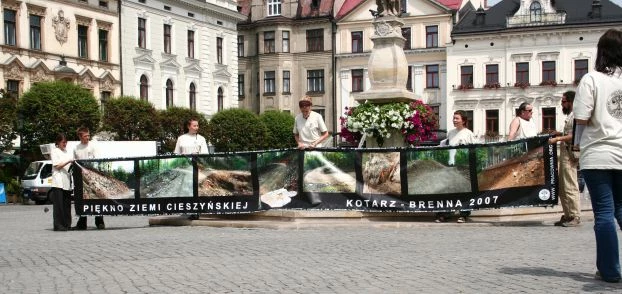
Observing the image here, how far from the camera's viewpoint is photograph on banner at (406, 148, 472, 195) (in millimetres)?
14609

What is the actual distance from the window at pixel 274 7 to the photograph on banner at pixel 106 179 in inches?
2230

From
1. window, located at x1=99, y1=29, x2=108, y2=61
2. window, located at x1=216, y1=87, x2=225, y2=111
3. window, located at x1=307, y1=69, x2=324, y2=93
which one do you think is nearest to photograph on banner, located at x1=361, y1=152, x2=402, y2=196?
window, located at x1=99, y1=29, x2=108, y2=61

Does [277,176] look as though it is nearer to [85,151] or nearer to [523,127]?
[85,151]

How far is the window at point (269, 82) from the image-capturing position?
7112 cm

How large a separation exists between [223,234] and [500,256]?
5126mm

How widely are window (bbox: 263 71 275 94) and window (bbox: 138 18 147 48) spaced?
62.5 ft

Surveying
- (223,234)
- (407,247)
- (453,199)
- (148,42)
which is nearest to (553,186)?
(453,199)

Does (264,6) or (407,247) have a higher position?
(264,6)

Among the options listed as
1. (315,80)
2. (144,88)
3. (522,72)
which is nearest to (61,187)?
(144,88)

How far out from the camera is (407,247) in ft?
36.7

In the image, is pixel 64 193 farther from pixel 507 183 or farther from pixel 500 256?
pixel 500 256

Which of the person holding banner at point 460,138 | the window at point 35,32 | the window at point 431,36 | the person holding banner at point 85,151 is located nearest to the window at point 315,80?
the window at point 431,36

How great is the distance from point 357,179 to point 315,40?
56045 mm

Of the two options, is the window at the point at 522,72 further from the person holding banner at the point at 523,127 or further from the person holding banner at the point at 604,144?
the person holding banner at the point at 604,144
